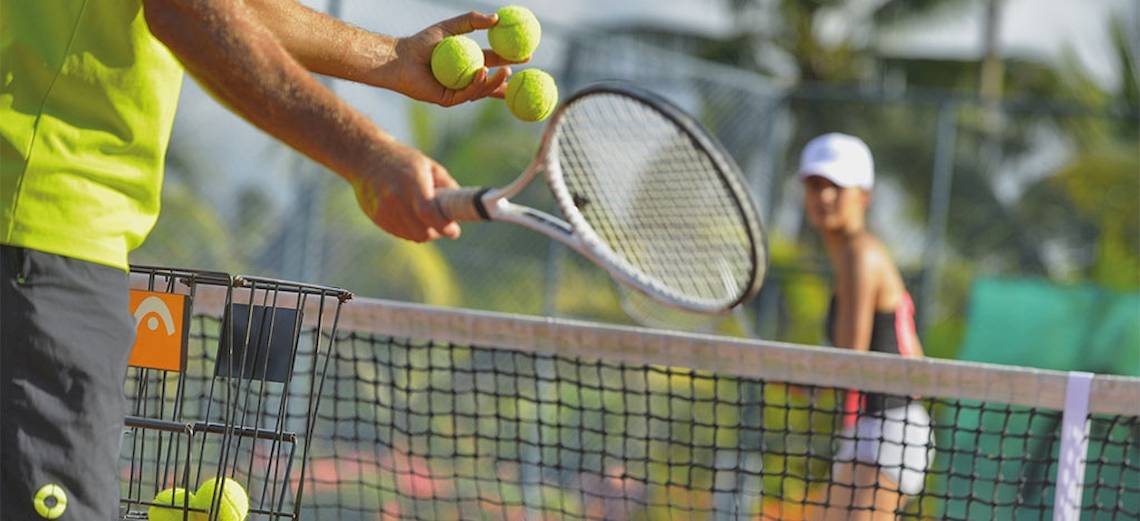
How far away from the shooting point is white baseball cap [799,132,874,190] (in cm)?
433

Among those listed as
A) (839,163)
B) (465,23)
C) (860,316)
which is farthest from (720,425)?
(465,23)

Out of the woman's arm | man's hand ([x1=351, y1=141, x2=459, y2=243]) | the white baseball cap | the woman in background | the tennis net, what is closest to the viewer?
man's hand ([x1=351, y1=141, x2=459, y2=243])

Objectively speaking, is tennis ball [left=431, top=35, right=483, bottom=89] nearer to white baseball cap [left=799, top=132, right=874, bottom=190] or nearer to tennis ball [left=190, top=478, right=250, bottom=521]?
tennis ball [left=190, top=478, right=250, bottom=521]

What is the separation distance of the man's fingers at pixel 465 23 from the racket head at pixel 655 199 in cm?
88

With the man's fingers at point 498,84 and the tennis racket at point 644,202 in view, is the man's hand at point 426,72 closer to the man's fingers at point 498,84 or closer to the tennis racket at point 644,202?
the man's fingers at point 498,84

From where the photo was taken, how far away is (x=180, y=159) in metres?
5.78

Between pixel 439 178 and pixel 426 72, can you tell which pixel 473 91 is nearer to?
pixel 426 72

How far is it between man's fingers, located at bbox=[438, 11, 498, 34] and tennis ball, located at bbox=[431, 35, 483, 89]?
0.18 ft

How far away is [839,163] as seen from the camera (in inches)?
171

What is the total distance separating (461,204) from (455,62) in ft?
1.42

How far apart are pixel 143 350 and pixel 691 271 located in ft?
6.41

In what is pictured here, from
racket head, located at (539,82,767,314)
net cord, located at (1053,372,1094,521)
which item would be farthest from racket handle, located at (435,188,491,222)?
net cord, located at (1053,372,1094,521)

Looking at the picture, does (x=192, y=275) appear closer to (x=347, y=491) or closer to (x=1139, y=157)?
(x=347, y=491)

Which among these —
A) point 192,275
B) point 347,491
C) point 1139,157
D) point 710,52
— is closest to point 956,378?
point 192,275
